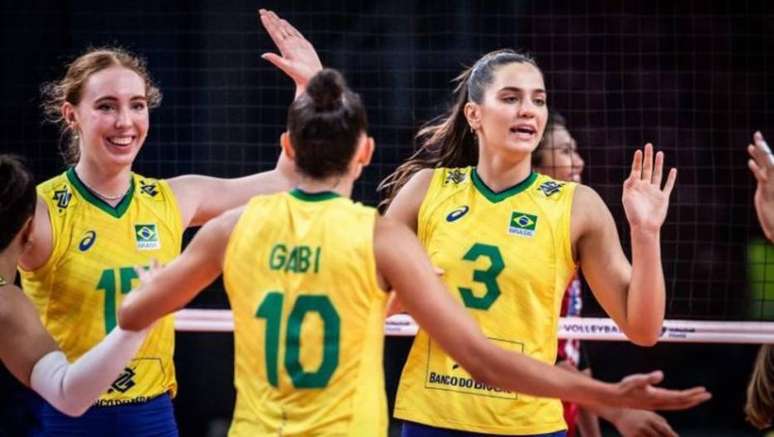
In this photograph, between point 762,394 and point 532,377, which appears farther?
point 762,394

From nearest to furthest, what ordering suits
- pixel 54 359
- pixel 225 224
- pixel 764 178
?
1. pixel 225 224
2. pixel 54 359
3. pixel 764 178

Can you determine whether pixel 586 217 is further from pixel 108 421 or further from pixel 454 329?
pixel 108 421

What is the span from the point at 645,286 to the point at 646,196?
294 mm

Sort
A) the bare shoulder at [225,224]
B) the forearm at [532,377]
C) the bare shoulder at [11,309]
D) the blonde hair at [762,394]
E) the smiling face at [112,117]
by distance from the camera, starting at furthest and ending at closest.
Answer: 1. the blonde hair at [762,394]
2. the smiling face at [112,117]
3. the bare shoulder at [11,309]
4. the bare shoulder at [225,224]
5. the forearm at [532,377]

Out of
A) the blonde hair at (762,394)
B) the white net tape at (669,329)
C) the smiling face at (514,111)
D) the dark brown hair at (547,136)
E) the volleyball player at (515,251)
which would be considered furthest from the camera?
the dark brown hair at (547,136)

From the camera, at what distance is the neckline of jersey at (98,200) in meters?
4.78

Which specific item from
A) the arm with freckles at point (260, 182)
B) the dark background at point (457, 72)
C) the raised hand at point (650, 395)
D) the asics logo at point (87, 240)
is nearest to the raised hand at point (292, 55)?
the arm with freckles at point (260, 182)

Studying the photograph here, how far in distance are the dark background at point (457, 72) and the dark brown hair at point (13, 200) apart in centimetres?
342

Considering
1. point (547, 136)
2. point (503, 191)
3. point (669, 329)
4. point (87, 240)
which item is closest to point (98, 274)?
point (87, 240)

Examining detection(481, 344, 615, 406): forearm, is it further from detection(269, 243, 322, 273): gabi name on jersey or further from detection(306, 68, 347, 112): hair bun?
detection(306, 68, 347, 112): hair bun

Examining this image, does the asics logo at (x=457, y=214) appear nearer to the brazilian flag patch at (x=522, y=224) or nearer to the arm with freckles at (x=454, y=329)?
the brazilian flag patch at (x=522, y=224)

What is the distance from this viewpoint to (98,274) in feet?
15.1

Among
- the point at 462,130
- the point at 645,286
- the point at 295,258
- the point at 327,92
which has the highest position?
the point at 327,92

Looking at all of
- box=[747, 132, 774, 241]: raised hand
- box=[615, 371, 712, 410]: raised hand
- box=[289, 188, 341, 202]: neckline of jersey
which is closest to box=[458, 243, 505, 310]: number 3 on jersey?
box=[747, 132, 774, 241]: raised hand
